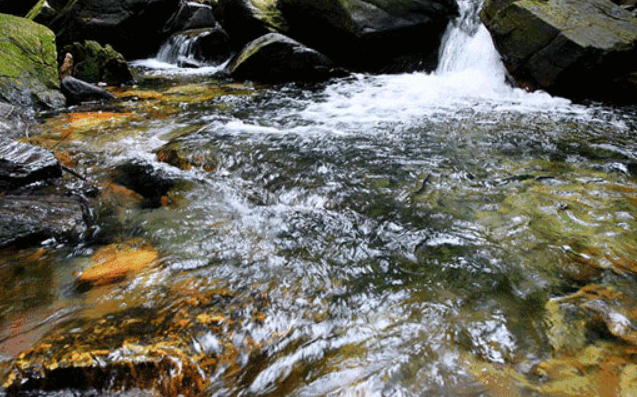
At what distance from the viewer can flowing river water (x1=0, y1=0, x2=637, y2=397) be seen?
200 centimetres

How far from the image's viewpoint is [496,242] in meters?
3.10

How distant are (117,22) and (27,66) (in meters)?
6.81

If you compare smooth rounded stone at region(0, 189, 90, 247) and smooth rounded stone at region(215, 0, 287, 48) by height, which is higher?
smooth rounded stone at region(215, 0, 287, 48)

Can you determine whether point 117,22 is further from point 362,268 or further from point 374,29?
point 362,268

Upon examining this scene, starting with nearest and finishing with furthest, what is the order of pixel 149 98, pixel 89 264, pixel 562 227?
pixel 89 264 → pixel 562 227 → pixel 149 98

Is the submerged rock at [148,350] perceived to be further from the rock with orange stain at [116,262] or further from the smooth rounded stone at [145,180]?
the smooth rounded stone at [145,180]

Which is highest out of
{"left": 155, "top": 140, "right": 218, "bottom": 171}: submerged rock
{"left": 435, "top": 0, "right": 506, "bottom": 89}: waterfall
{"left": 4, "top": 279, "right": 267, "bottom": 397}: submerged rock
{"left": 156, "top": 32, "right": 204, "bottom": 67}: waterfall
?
{"left": 435, "top": 0, "right": 506, "bottom": 89}: waterfall

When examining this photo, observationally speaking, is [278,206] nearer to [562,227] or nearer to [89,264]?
[89,264]

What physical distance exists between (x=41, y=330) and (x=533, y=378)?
2843mm

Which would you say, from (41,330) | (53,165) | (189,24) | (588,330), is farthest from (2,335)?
(189,24)

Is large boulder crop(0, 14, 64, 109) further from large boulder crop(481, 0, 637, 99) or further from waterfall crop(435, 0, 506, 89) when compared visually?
large boulder crop(481, 0, 637, 99)

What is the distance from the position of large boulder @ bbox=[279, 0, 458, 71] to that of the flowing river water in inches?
216

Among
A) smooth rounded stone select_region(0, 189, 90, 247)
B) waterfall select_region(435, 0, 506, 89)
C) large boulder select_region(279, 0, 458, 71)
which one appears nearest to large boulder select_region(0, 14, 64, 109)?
smooth rounded stone select_region(0, 189, 90, 247)

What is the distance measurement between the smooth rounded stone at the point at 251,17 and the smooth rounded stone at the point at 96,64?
13.5ft
